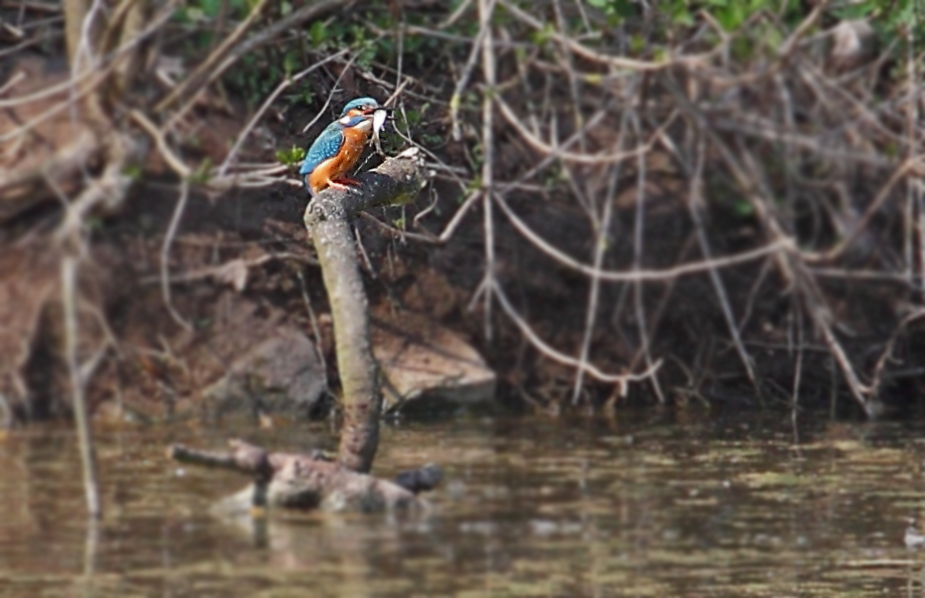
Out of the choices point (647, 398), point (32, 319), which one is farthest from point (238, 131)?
point (647, 398)

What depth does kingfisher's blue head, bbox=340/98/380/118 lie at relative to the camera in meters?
Answer: 1.26

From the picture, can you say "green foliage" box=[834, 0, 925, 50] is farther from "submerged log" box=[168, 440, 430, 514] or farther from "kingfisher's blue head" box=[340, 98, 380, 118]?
"kingfisher's blue head" box=[340, 98, 380, 118]

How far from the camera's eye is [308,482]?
6.35 feet

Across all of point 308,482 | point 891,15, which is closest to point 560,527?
point 308,482

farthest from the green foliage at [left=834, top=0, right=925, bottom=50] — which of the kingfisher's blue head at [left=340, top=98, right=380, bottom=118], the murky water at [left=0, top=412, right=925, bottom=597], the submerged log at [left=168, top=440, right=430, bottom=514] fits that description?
the kingfisher's blue head at [left=340, top=98, right=380, bottom=118]

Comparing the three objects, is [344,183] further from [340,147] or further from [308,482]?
[308,482]

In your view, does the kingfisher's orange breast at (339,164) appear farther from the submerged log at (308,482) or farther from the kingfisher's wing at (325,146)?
the submerged log at (308,482)

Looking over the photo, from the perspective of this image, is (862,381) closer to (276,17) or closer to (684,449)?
(684,449)

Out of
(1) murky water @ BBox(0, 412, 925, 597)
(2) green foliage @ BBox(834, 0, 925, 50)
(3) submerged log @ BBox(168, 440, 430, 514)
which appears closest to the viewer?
(3) submerged log @ BBox(168, 440, 430, 514)

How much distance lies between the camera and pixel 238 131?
299 cm

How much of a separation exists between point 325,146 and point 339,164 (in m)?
0.02

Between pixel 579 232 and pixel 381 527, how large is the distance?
116 centimetres

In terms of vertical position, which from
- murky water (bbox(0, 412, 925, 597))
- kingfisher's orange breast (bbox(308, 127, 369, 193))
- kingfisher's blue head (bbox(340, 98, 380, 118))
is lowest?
murky water (bbox(0, 412, 925, 597))

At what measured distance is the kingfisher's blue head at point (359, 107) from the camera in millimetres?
1262
